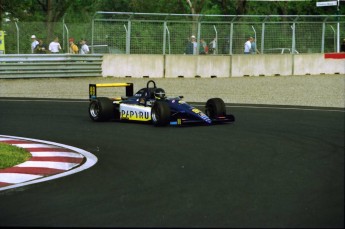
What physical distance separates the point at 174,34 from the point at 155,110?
15650 mm

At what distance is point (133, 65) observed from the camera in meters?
28.8

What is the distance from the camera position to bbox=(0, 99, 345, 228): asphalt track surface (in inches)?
261

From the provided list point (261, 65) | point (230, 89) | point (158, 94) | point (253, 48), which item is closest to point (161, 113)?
point (158, 94)

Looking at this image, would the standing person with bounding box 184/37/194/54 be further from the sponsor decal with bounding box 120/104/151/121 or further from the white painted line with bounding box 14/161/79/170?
the white painted line with bounding box 14/161/79/170

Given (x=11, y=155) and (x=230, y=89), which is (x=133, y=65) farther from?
(x=11, y=155)

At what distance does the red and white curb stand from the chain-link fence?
16.1 metres

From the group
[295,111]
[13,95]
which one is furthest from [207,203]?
[13,95]

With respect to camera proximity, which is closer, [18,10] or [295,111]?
[295,111]

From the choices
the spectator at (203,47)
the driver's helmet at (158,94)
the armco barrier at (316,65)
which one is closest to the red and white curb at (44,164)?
the driver's helmet at (158,94)

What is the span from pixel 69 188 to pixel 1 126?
22.0 feet

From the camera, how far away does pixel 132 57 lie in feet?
94.5

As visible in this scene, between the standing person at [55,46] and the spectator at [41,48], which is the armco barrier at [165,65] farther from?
the spectator at [41,48]

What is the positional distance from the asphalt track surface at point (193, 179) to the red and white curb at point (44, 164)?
22cm

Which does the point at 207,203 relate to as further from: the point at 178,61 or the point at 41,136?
the point at 178,61
